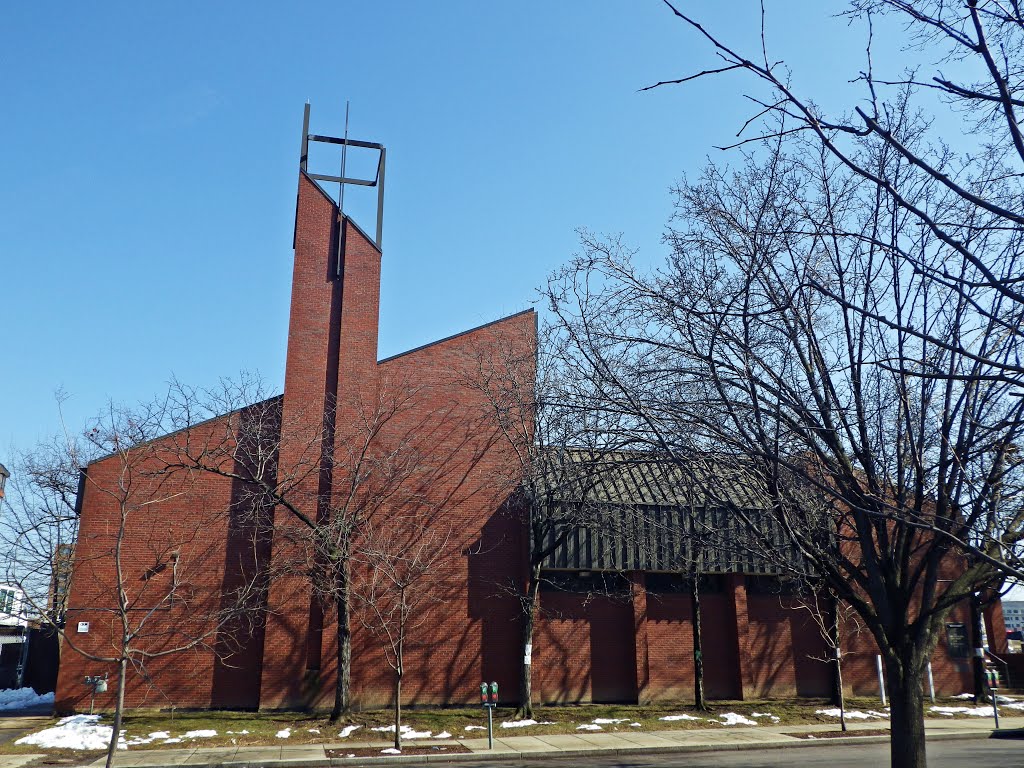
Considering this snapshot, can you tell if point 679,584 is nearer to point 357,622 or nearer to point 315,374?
point 357,622

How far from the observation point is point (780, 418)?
8703 mm

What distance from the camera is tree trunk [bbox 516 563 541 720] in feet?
73.7

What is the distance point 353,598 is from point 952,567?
22.5 meters

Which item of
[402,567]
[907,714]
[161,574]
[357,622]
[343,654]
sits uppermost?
[402,567]

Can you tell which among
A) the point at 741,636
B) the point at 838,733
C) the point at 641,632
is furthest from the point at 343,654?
the point at 838,733

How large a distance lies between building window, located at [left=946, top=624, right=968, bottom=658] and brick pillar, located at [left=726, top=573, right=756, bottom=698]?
8889mm

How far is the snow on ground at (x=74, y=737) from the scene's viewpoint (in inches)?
726

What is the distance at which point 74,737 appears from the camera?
19000 mm

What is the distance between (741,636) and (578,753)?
1032 centimetres

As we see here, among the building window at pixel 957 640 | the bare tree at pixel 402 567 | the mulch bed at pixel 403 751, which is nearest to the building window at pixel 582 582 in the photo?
the bare tree at pixel 402 567

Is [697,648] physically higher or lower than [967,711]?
higher

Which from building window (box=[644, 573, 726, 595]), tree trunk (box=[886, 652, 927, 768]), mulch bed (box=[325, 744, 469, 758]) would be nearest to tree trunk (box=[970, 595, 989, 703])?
building window (box=[644, 573, 726, 595])

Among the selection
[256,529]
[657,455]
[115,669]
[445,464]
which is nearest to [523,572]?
[445,464]

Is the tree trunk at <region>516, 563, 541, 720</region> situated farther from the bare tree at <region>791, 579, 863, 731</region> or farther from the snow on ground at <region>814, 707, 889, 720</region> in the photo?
the snow on ground at <region>814, 707, 889, 720</region>
